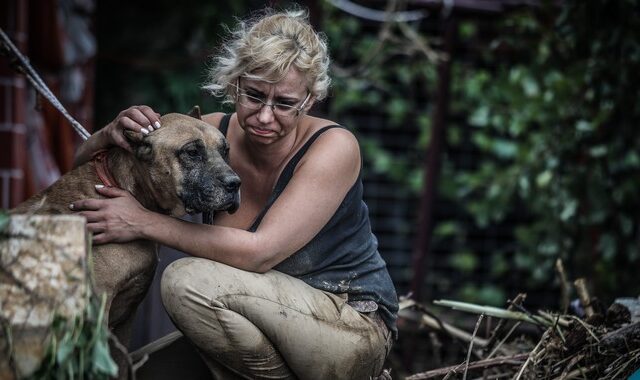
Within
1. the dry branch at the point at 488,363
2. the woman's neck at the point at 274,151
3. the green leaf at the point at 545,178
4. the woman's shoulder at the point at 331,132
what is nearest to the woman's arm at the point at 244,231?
the woman's shoulder at the point at 331,132

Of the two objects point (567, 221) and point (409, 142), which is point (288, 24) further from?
point (409, 142)

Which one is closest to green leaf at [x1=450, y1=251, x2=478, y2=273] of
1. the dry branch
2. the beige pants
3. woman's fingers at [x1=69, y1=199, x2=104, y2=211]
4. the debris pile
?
the debris pile

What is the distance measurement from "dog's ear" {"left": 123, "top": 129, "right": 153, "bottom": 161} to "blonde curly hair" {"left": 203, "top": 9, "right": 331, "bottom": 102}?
348 mm

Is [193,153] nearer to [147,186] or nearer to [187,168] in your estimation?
[187,168]

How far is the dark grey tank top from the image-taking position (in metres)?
3.07

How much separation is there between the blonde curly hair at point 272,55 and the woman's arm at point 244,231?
0.31 meters

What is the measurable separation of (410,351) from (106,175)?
267 centimetres

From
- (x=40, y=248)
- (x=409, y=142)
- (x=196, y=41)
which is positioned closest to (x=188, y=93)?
(x=196, y=41)

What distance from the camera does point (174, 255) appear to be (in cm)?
347

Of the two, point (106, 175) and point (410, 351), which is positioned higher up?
point (106, 175)

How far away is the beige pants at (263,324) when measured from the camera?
2.80 metres

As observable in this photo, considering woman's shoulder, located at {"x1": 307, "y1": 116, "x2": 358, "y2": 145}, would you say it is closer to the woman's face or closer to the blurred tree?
the woman's face

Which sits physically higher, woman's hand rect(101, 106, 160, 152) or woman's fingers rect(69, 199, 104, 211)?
woman's hand rect(101, 106, 160, 152)

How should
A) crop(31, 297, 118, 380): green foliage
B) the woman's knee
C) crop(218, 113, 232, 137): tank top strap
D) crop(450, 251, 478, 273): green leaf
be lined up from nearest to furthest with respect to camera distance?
crop(31, 297, 118, 380): green foliage
the woman's knee
crop(218, 113, 232, 137): tank top strap
crop(450, 251, 478, 273): green leaf
